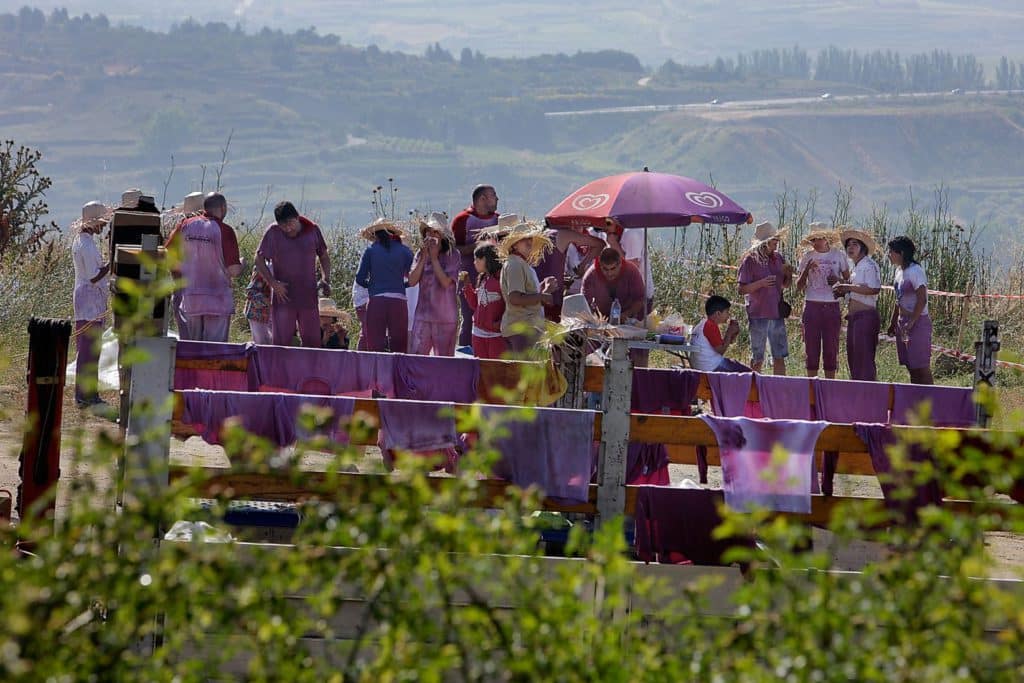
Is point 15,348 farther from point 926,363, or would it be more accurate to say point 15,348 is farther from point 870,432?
→ point 870,432

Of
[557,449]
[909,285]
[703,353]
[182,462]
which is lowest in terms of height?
[182,462]

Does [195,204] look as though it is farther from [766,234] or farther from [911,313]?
[911,313]

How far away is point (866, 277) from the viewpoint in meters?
12.8

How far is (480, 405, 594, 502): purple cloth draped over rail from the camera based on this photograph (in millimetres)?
6430

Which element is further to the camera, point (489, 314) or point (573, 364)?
point (489, 314)

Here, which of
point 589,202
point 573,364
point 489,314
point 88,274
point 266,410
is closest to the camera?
point 266,410

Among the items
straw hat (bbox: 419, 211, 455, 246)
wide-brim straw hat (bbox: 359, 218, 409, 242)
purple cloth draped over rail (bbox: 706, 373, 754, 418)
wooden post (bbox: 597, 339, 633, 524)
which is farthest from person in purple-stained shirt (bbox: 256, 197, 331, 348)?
wooden post (bbox: 597, 339, 633, 524)

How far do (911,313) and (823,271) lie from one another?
1018 mm

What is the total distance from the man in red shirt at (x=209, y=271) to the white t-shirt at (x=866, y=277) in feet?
14.9

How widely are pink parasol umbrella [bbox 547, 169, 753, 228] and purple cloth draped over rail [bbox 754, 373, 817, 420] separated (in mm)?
4501

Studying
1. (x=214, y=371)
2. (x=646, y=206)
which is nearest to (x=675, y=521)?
(x=214, y=371)

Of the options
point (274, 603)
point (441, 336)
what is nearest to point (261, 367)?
point (441, 336)

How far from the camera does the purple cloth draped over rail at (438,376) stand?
322 inches

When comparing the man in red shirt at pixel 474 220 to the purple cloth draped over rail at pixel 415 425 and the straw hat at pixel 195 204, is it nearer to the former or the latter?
the straw hat at pixel 195 204
